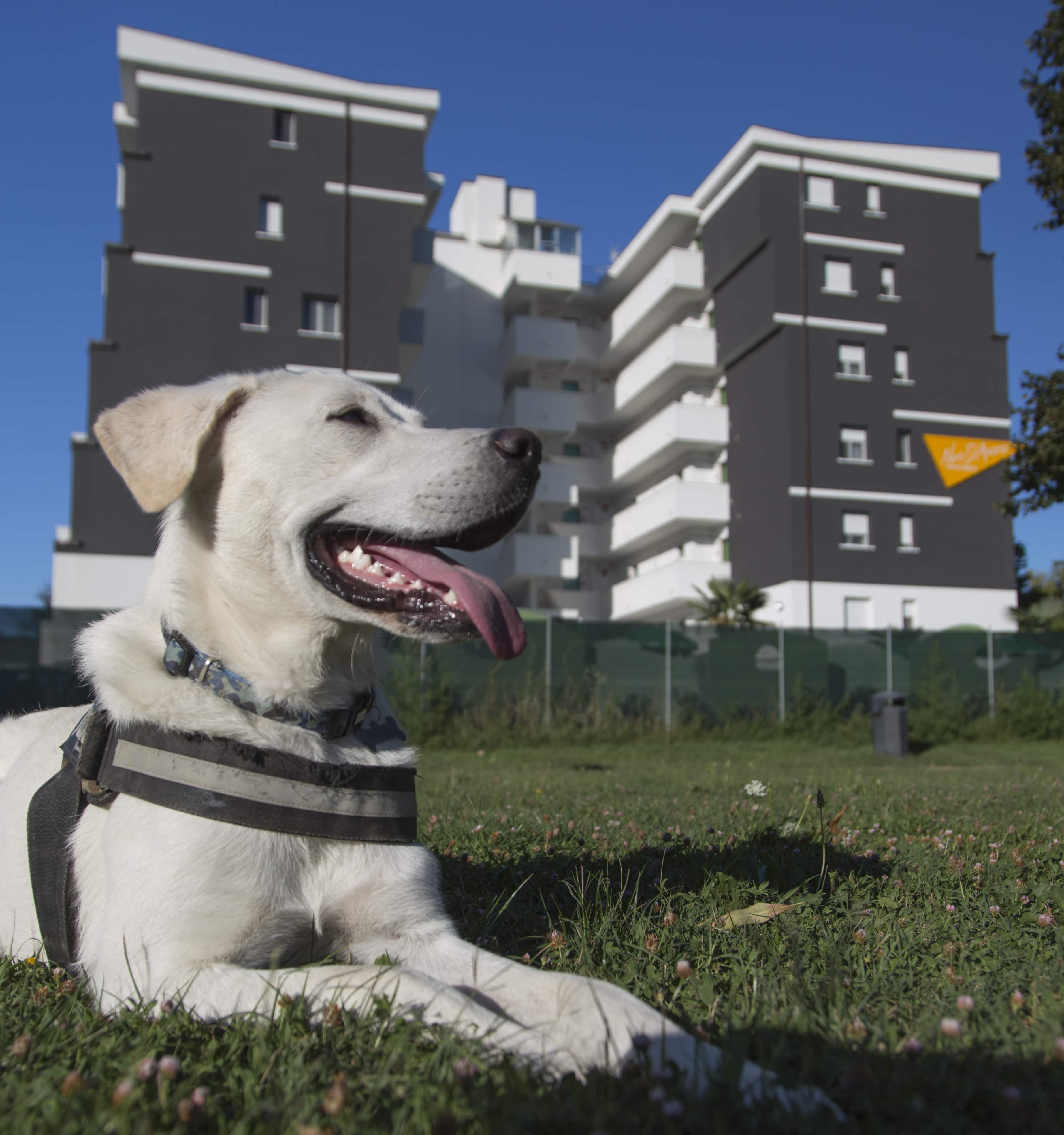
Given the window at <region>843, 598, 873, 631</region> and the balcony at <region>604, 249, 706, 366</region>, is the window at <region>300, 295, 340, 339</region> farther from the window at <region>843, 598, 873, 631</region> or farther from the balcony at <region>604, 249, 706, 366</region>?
the window at <region>843, 598, 873, 631</region>

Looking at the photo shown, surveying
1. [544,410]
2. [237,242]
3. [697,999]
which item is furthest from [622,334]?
[697,999]

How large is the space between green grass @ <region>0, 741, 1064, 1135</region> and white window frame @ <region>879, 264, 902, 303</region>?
3841cm

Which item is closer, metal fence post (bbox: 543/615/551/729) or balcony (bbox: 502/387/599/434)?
metal fence post (bbox: 543/615/551/729)

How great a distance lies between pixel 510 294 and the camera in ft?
150

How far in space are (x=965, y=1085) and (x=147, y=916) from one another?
1.95m

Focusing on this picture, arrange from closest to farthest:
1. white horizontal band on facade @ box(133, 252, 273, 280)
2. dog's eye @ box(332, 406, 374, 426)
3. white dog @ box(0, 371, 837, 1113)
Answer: white dog @ box(0, 371, 837, 1113) < dog's eye @ box(332, 406, 374, 426) < white horizontal band on facade @ box(133, 252, 273, 280)

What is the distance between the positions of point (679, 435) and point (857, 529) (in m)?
8.34

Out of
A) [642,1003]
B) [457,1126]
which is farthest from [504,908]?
[457,1126]

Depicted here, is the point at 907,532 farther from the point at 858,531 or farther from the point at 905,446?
the point at 905,446

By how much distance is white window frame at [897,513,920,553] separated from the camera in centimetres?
3781

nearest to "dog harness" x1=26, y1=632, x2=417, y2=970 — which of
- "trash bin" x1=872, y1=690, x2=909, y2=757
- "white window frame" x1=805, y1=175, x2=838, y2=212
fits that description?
"trash bin" x1=872, y1=690, x2=909, y2=757

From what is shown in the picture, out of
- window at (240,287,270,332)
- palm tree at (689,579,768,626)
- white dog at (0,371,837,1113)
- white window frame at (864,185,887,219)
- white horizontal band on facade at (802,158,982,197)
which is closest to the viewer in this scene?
white dog at (0,371,837,1113)

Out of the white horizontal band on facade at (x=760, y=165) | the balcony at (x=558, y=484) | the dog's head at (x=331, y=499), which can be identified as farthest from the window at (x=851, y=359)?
the dog's head at (x=331, y=499)

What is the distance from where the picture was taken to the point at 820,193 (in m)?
39.4
